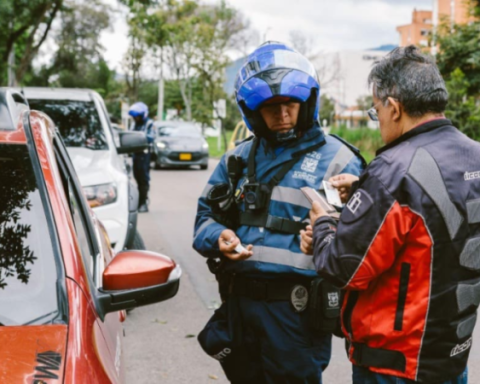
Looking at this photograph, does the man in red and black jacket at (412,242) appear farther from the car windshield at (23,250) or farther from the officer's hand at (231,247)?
the car windshield at (23,250)

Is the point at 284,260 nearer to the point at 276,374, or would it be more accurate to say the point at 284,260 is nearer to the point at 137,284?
the point at 276,374

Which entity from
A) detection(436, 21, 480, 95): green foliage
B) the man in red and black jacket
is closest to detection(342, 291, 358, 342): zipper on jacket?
the man in red and black jacket

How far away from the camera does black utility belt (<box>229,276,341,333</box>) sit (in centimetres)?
260

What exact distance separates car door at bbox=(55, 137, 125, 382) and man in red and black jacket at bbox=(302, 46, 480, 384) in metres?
0.74

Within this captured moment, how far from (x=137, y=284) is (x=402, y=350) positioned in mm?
876

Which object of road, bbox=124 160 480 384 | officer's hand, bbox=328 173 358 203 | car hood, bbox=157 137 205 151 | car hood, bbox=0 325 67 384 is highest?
officer's hand, bbox=328 173 358 203

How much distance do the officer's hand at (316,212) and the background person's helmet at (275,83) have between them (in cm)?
52

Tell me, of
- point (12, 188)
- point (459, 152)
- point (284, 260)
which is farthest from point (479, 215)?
point (12, 188)

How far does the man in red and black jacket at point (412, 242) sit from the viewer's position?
2053mm

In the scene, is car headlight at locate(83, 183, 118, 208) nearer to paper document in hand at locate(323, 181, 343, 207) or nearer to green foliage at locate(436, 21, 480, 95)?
paper document in hand at locate(323, 181, 343, 207)

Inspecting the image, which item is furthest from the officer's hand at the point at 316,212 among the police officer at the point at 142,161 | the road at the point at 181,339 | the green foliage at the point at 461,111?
the green foliage at the point at 461,111

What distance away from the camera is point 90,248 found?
2932mm

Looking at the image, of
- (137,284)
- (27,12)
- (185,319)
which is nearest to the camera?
(137,284)

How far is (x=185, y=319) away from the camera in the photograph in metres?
5.84
